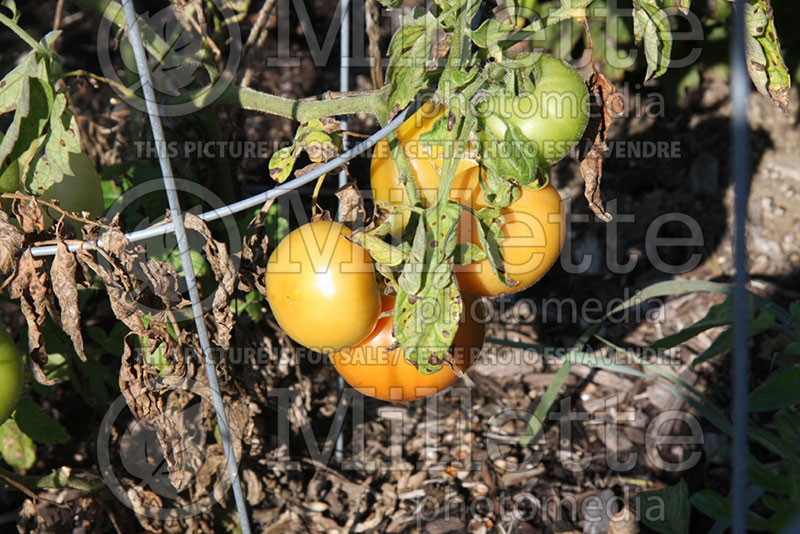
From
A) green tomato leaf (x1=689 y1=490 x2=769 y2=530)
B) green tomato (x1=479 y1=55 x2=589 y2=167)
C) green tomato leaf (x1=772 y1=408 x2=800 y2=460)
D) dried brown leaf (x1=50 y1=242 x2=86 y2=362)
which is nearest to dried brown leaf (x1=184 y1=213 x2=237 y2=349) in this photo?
dried brown leaf (x1=50 y1=242 x2=86 y2=362)

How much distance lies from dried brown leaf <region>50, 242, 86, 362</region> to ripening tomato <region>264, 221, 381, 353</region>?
229 mm

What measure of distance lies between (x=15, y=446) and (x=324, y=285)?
77 centimetres

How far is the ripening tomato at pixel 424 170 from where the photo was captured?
2.99 feet

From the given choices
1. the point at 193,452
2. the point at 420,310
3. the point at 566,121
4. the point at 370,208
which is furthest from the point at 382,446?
the point at 566,121

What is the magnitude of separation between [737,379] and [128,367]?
71cm

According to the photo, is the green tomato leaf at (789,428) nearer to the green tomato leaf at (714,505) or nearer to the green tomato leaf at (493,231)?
the green tomato leaf at (714,505)

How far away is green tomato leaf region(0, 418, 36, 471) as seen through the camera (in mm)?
1300

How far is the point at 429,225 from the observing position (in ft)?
2.67

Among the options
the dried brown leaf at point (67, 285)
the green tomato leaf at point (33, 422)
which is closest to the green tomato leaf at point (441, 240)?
the dried brown leaf at point (67, 285)

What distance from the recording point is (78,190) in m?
1.00

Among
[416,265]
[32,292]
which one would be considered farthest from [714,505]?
[32,292]

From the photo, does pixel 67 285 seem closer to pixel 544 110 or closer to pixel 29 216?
pixel 29 216

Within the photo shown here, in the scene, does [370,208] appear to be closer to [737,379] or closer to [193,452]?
[193,452]

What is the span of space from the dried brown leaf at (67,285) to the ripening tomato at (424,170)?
38cm
